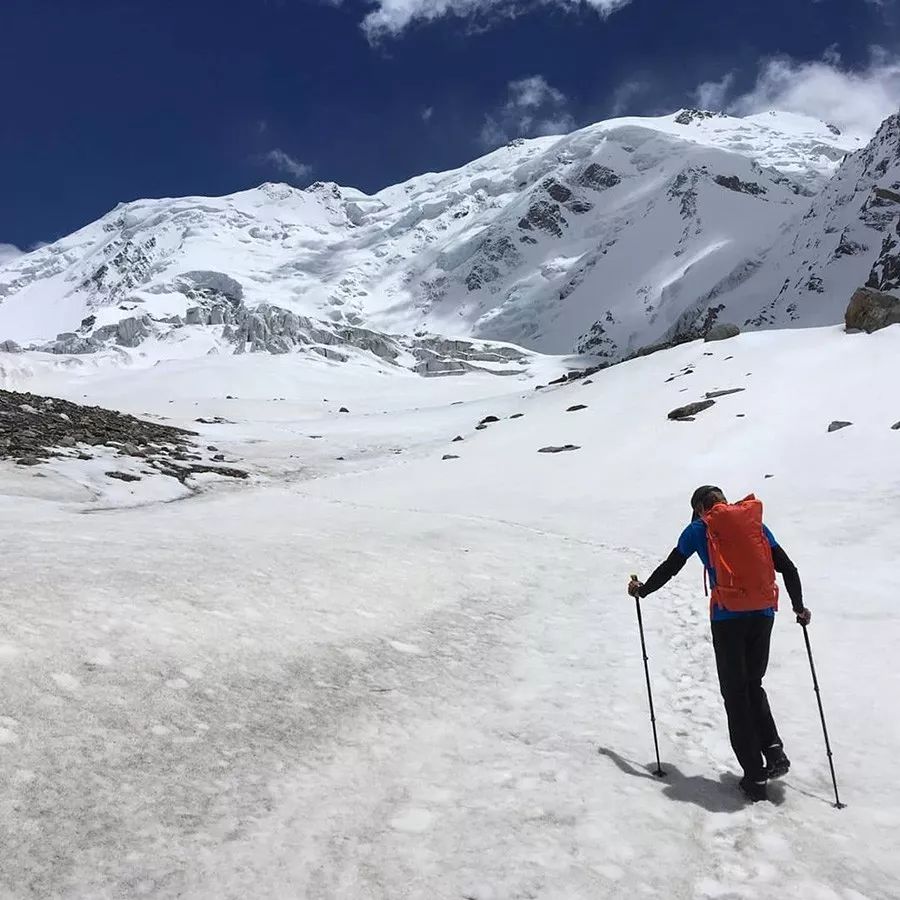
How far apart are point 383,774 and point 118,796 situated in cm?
173

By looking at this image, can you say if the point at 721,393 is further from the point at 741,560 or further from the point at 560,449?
the point at 741,560

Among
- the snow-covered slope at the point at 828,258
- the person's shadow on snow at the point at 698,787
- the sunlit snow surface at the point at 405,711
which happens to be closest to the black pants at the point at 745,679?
the person's shadow on snow at the point at 698,787

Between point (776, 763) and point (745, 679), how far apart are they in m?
0.61

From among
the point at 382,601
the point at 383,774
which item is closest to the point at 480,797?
the point at 383,774

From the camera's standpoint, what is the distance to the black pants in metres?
5.25

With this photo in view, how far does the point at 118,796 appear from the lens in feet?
13.8

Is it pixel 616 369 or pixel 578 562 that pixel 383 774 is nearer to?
pixel 578 562

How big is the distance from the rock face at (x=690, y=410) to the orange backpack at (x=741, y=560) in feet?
75.9

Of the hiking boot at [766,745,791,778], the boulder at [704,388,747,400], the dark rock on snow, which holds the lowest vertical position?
the hiking boot at [766,745,791,778]

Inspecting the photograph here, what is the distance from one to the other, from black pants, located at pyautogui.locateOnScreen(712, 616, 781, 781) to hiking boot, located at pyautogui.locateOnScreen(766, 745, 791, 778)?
41 millimetres

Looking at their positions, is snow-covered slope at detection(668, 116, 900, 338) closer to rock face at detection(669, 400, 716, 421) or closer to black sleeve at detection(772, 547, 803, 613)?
rock face at detection(669, 400, 716, 421)

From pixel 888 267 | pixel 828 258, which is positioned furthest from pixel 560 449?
pixel 828 258

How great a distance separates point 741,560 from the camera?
17.7 ft

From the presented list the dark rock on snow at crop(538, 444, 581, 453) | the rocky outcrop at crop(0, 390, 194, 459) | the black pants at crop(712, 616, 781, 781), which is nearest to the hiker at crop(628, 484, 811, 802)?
the black pants at crop(712, 616, 781, 781)
